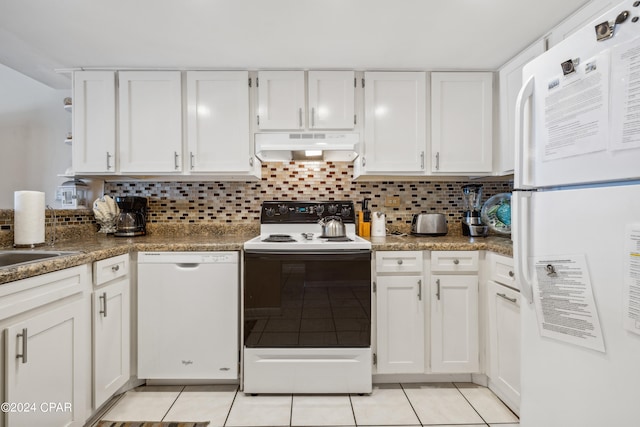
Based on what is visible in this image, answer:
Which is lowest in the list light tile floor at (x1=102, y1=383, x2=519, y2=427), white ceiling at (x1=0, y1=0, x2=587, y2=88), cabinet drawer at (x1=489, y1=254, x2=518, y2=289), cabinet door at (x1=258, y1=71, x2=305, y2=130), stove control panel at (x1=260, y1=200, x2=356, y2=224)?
light tile floor at (x1=102, y1=383, x2=519, y2=427)

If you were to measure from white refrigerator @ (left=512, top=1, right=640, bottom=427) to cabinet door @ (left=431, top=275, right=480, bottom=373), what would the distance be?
79 cm

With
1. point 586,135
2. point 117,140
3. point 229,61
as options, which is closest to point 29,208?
point 117,140

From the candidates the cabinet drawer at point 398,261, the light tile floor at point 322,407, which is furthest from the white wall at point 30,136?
the cabinet drawer at point 398,261

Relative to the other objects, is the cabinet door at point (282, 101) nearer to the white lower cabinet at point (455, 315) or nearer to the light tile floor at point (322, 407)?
the white lower cabinet at point (455, 315)

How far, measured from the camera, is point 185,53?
2.02 m

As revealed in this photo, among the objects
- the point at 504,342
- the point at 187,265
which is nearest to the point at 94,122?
the point at 187,265

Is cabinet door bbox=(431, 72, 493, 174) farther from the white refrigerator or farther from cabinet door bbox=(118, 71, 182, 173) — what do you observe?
cabinet door bbox=(118, 71, 182, 173)

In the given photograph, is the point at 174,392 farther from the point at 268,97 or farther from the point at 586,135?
the point at 586,135

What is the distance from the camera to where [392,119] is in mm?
2248

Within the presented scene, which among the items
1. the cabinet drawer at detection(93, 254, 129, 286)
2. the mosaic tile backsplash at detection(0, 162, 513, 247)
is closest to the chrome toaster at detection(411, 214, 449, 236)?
the mosaic tile backsplash at detection(0, 162, 513, 247)

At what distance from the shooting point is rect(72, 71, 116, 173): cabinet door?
7.22 feet

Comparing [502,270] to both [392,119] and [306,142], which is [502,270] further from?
[306,142]

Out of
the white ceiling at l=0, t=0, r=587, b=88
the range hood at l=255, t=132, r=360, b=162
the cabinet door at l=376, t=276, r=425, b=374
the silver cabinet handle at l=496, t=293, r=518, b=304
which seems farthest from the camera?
the range hood at l=255, t=132, r=360, b=162

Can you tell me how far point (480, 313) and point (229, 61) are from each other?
229 cm
